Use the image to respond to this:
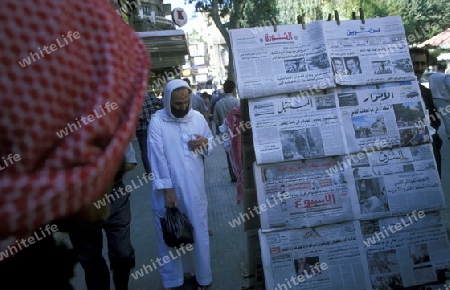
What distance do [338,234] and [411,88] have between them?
1122 millimetres

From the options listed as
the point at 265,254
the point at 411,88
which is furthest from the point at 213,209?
the point at 411,88

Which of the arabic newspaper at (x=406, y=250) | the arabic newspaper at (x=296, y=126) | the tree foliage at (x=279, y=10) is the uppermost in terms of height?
the tree foliage at (x=279, y=10)

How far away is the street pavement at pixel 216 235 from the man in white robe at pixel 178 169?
325mm

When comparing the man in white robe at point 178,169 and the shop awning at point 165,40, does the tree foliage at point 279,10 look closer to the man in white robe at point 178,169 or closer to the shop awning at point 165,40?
the shop awning at point 165,40

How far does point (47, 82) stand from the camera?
1.90ft

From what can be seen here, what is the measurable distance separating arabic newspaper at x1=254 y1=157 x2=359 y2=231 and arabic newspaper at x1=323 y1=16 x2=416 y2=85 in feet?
1.94

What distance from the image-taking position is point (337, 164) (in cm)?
254

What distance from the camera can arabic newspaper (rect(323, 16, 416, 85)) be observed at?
2557 mm

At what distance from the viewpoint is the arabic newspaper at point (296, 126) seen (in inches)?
97.7

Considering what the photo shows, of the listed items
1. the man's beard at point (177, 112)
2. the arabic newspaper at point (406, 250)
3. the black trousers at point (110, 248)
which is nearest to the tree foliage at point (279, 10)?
the man's beard at point (177, 112)

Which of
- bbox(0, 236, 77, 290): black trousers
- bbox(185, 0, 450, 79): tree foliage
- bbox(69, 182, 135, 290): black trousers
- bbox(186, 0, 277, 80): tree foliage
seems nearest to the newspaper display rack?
bbox(69, 182, 135, 290): black trousers

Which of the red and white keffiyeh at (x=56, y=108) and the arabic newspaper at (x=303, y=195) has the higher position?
the red and white keffiyeh at (x=56, y=108)

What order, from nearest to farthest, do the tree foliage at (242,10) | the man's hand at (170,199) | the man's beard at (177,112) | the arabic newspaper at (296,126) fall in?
the arabic newspaper at (296,126) → the man's hand at (170,199) → the man's beard at (177,112) → the tree foliage at (242,10)

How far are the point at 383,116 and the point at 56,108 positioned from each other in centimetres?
242
